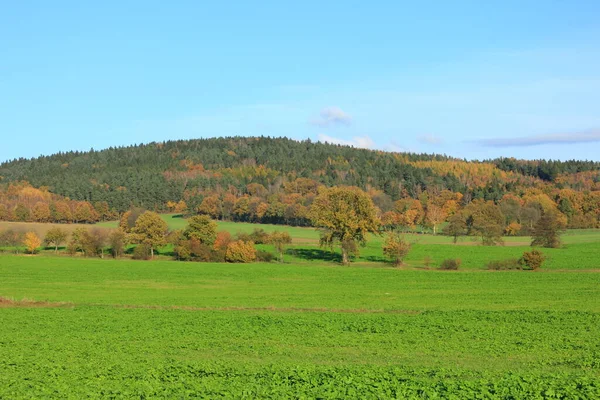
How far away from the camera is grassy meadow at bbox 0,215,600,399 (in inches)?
737

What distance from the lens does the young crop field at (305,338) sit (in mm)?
18641

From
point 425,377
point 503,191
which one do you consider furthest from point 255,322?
point 503,191

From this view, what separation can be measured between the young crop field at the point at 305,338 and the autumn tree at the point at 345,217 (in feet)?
56.7

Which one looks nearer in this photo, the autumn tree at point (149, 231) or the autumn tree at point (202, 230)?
the autumn tree at point (202, 230)

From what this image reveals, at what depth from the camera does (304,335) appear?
3011 centimetres

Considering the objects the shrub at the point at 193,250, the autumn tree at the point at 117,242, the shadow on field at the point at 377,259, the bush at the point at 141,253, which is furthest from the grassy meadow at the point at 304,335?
the autumn tree at the point at 117,242

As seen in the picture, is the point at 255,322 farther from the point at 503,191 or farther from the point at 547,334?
the point at 503,191

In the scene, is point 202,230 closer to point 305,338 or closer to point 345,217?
point 345,217

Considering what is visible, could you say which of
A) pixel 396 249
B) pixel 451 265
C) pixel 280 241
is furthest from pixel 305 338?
pixel 280 241

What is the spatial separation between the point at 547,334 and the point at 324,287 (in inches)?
1105

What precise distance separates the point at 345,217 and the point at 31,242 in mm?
52791

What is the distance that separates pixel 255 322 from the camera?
33.8 metres

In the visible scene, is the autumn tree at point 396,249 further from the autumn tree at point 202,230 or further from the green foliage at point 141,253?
the green foliage at point 141,253

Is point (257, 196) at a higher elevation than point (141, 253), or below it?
higher
